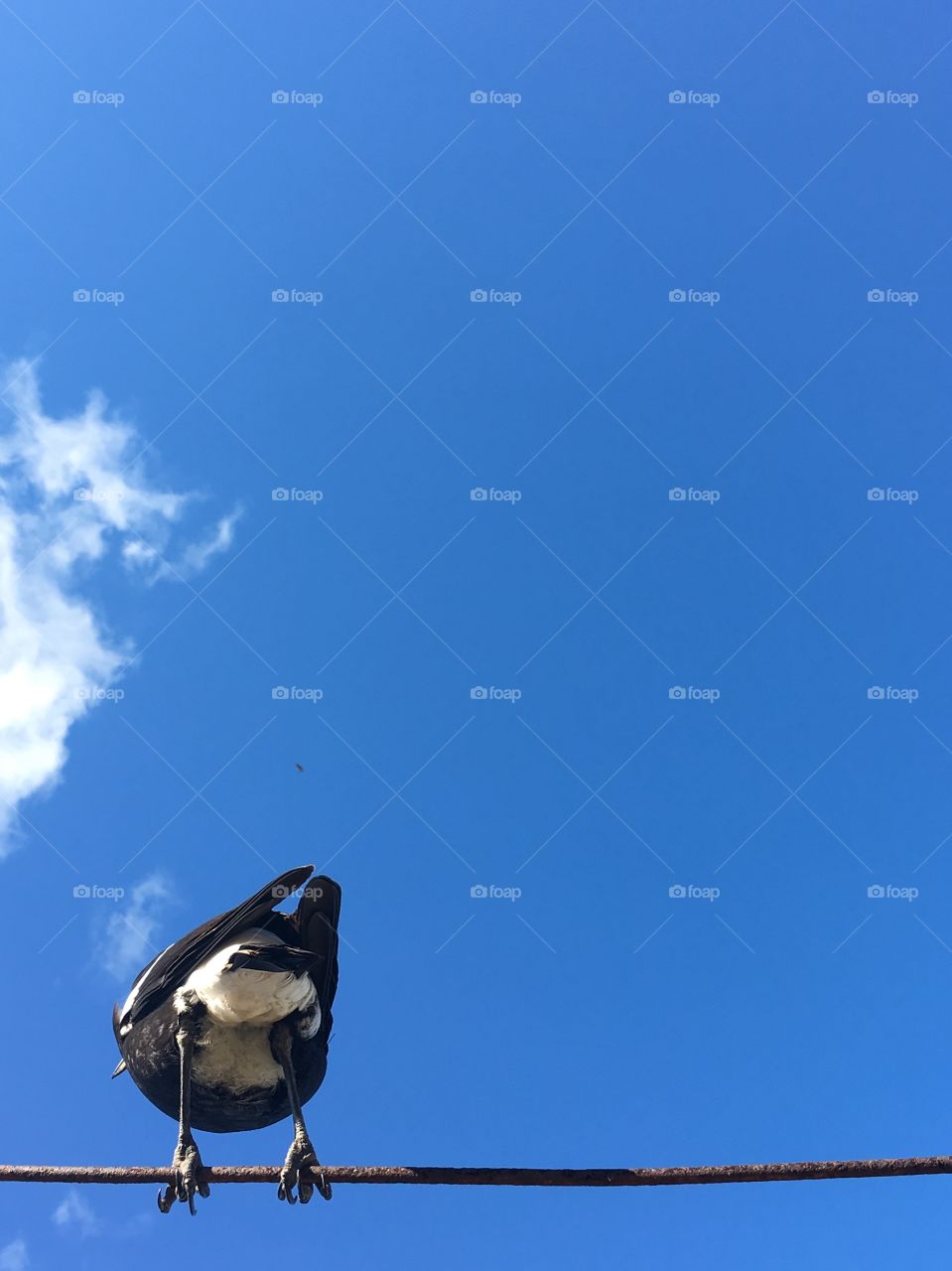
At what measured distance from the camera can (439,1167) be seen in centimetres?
490

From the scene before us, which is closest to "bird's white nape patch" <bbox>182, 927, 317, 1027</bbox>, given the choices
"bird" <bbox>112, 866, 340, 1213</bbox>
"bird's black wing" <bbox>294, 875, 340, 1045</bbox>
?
"bird" <bbox>112, 866, 340, 1213</bbox>

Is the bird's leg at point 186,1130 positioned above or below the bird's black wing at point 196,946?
below

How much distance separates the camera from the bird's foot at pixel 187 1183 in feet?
21.0

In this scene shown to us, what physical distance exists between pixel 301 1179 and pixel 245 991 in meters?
1.78

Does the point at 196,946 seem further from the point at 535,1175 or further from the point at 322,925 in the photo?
the point at 535,1175

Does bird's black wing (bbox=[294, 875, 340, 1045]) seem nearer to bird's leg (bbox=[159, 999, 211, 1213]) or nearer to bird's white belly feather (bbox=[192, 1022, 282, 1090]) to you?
bird's white belly feather (bbox=[192, 1022, 282, 1090])

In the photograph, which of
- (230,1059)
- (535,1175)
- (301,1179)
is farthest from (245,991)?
(535,1175)

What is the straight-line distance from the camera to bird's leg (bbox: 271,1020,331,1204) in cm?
638

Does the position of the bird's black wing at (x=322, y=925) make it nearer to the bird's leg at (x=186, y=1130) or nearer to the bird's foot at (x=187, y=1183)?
the bird's leg at (x=186, y=1130)

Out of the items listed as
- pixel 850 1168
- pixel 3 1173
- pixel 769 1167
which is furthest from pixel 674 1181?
pixel 3 1173

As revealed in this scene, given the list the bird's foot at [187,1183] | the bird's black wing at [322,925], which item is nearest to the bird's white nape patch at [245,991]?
the bird's black wing at [322,925]

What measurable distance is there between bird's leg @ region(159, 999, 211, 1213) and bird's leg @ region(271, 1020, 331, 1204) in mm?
570

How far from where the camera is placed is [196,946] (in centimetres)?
825

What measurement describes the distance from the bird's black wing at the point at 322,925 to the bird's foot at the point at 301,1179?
153 centimetres
